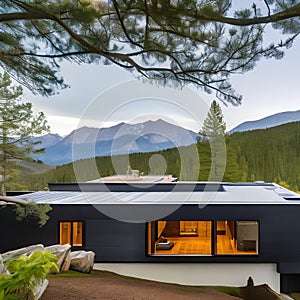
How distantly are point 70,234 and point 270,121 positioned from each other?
14.7m

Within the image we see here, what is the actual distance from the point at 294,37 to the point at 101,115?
5.48 m

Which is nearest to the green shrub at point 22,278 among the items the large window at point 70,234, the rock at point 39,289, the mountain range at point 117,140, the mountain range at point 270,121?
the rock at point 39,289

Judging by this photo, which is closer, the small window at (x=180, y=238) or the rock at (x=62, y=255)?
the rock at (x=62, y=255)

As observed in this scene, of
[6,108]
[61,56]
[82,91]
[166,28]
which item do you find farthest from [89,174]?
[166,28]

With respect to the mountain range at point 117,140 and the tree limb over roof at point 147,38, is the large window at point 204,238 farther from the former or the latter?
the tree limb over roof at point 147,38

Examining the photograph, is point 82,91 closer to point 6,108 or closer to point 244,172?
point 6,108

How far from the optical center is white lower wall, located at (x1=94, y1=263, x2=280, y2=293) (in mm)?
6836

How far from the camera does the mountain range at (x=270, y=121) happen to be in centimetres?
1862

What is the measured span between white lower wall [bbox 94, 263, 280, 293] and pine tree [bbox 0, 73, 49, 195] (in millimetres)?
3575

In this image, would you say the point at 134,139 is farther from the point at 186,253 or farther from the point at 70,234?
the point at 186,253

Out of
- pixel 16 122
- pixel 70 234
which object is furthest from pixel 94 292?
pixel 16 122

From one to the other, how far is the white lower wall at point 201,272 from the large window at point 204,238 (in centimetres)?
26

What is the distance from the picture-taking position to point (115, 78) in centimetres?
930

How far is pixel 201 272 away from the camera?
693cm
